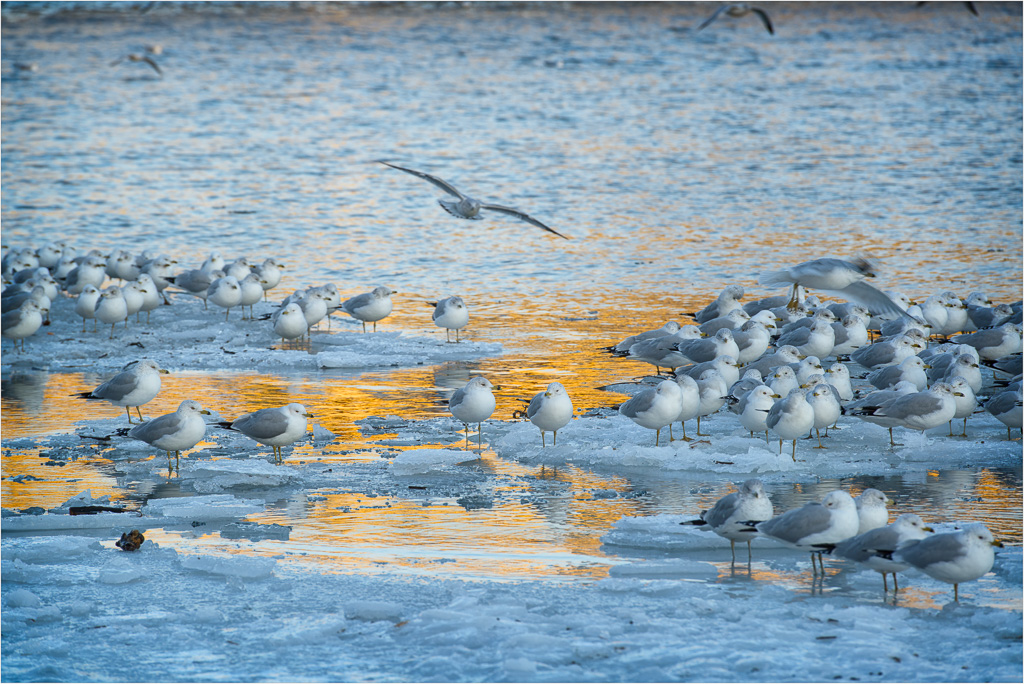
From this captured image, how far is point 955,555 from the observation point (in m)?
6.01

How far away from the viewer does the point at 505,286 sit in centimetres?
1677

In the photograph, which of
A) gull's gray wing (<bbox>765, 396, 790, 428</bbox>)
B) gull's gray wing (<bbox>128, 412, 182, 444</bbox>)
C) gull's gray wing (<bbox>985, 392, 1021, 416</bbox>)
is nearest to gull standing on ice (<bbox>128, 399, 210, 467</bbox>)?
gull's gray wing (<bbox>128, 412, 182, 444</bbox>)

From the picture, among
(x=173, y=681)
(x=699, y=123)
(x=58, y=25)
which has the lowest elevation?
(x=173, y=681)

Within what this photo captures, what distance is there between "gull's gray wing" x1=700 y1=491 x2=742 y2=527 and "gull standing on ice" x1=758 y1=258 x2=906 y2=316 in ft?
17.3

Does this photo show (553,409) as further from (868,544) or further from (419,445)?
(868,544)

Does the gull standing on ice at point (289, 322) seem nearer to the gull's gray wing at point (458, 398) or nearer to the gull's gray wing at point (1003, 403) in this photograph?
the gull's gray wing at point (458, 398)

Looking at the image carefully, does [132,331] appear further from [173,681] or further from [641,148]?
[641,148]

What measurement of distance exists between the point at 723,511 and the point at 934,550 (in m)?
1.15

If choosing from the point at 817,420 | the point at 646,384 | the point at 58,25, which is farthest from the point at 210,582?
the point at 58,25

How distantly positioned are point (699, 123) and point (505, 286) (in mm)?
18742

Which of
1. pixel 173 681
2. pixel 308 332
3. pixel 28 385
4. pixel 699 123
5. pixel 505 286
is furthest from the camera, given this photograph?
pixel 699 123

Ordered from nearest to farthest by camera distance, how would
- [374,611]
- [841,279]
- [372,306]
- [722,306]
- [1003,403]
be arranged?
[374,611] → [1003,403] → [841,279] → [722,306] → [372,306]

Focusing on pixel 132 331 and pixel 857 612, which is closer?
pixel 857 612

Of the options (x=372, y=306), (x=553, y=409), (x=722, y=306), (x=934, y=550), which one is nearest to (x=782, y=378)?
(x=553, y=409)
